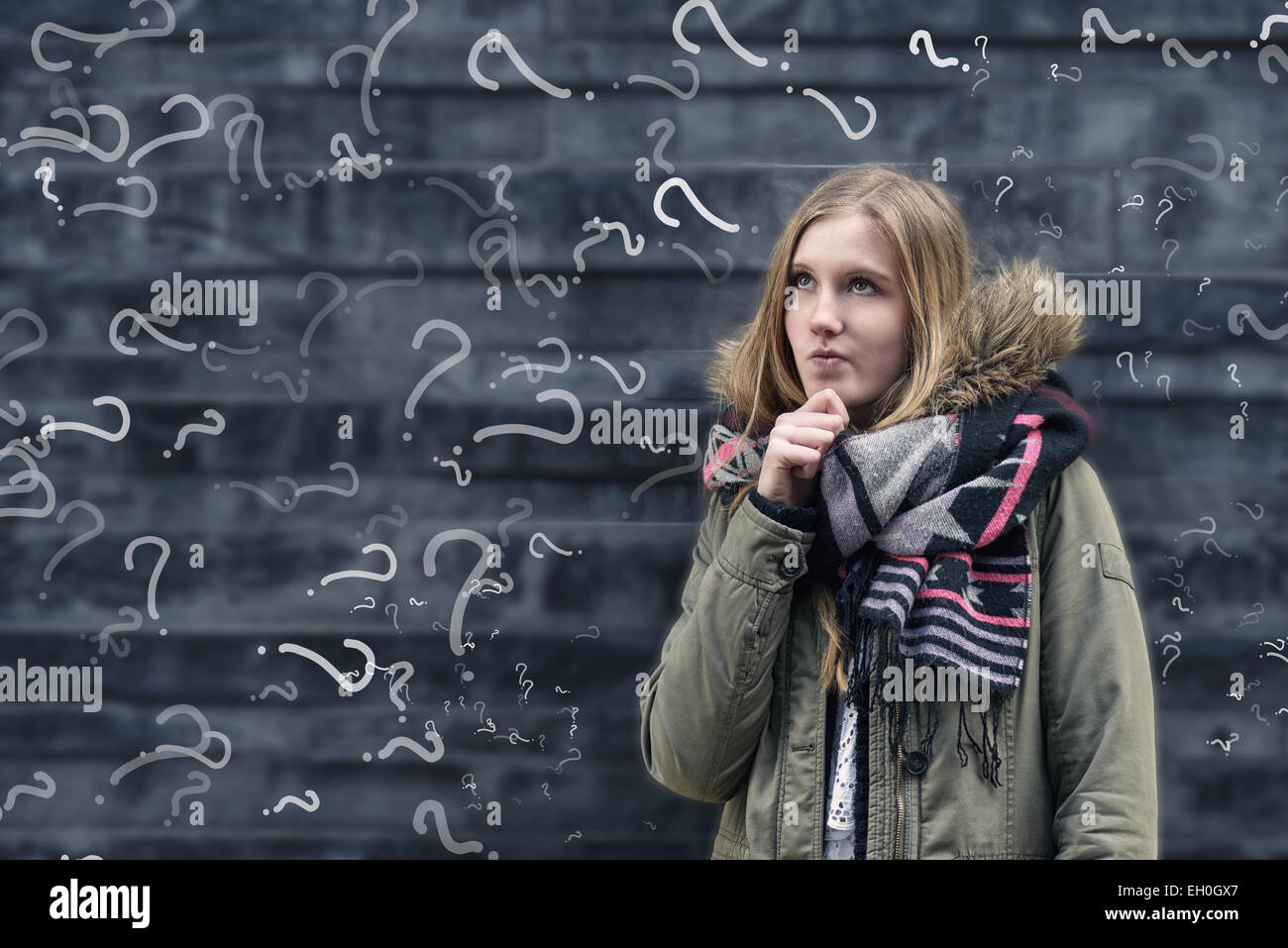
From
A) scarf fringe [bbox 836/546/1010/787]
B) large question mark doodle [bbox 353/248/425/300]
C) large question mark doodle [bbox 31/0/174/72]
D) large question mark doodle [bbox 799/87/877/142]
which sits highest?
large question mark doodle [bbox 31/0/174/72]

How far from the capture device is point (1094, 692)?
139 centimetres

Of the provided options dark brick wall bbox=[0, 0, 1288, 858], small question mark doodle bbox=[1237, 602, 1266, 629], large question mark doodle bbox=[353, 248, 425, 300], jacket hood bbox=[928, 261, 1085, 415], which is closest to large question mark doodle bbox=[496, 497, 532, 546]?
dark brick wall bbox=[0, 0, 1288, 858]

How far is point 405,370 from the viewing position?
2158 mm

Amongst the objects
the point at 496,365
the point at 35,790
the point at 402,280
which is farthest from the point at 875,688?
the point at 35,790

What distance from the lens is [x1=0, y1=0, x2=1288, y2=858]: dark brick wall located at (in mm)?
2113

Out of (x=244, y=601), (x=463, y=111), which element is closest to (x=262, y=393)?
(x=244, y=601)

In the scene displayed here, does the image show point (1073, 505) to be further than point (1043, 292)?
No

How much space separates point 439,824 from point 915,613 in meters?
1.19

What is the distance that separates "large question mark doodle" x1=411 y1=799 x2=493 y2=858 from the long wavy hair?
3.27ft

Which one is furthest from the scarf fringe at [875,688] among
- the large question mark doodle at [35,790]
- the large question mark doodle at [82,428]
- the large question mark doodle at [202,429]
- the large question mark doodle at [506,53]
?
the large question mark doodle at [35,790]

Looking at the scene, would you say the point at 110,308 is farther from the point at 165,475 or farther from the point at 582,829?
the point at 582,829

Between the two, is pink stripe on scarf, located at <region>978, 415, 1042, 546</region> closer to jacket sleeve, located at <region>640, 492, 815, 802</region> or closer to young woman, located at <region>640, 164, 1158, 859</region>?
young woman, located at <region>640, 164, 1158, 859</region>

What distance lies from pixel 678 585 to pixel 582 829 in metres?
0.54

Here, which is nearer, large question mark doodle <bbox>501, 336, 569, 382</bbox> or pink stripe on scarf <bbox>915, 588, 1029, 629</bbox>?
pink stripe on scarf <bbox>915, 588, 1029, 629</bbox>
